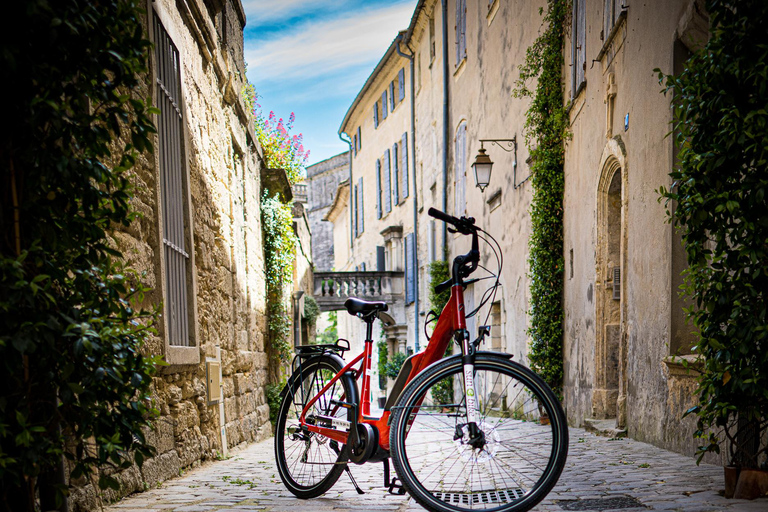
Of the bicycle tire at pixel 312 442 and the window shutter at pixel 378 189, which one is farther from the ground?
the window shutter at pixel 378 189

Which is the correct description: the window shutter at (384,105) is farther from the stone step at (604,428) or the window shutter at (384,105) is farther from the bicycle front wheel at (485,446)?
the bicycle front wheel at (485,446)

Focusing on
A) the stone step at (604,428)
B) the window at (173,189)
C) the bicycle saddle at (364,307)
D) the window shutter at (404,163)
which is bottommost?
the stone step at (604,428)

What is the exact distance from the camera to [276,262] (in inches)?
432

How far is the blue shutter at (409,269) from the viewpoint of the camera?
25.6 meters

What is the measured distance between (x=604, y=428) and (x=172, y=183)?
4813 millimetres

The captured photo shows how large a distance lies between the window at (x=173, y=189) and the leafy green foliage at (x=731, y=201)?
309cm

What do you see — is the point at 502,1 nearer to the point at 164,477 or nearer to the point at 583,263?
the point at 583,263

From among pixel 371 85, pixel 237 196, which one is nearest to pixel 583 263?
pixel 237 196

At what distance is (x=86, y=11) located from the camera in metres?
2.50

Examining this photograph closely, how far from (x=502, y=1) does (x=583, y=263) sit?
6287 mm

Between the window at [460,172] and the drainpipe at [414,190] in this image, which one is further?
the drainpipe at [414,190]

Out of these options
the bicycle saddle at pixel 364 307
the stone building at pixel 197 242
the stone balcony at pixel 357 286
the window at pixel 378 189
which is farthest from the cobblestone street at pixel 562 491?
the window at pixel 378 189

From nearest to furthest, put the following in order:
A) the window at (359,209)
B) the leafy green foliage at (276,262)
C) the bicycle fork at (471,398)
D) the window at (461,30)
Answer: the bicycle fork at (471,398) → the leafy green foliage at (276,262) → the window at (461,30) → the window at (359,209)

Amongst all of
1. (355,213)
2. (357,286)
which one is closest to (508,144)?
(357,286)
